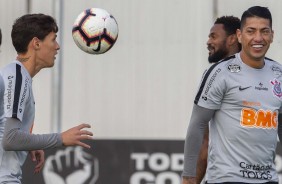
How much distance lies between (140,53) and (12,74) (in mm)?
Result: 5817

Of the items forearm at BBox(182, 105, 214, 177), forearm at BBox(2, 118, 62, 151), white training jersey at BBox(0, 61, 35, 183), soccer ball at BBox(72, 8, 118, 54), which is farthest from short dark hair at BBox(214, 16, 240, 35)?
forearm at BBox(2, 118, 62, 151)

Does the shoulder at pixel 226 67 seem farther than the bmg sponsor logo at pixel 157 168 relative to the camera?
No

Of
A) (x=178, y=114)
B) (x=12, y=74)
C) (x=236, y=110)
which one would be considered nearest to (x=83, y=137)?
(x=12, y=74)

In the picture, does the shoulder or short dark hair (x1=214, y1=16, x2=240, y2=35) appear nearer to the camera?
the shoulder

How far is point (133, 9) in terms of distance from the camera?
1158 centimetres

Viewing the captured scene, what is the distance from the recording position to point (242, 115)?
5.95 meters

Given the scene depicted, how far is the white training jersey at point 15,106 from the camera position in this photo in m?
5.71

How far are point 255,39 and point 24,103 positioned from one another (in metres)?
1.58

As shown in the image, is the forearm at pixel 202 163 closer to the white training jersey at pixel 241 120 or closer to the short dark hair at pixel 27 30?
the white training jersey at pixel 241 120

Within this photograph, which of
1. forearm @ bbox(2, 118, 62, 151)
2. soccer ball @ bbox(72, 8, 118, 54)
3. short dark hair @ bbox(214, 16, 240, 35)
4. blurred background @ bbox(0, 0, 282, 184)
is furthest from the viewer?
blurred background @ bbox(0, 0, 282, 184)

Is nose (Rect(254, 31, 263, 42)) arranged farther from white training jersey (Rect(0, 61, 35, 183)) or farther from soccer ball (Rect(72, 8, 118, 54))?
soccer ball (Rect(72, 8, 118, 54))

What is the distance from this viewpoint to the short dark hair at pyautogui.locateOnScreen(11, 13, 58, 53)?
6105mm

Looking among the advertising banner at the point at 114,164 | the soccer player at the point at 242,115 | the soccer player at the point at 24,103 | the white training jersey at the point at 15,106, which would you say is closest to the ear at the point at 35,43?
the soccer player at the point at 24,103

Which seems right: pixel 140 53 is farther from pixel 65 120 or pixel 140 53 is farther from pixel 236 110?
pixel 236 110
